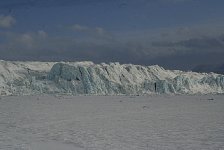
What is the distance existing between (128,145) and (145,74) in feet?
282

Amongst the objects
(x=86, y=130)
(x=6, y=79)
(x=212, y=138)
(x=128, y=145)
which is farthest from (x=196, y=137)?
(x=6, y=79)

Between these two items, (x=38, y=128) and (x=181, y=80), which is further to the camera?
(x=181, y=80)

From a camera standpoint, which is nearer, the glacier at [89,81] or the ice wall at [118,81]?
the glacier at [89,81]

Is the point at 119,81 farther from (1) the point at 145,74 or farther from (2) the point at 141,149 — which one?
(2) the point at 141,149

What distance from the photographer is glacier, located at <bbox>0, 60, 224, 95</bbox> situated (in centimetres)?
7456

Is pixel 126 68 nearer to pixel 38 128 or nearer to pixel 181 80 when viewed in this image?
pixel 181 80

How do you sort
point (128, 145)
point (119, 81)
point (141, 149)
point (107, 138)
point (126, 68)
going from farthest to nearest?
1. point (126, 68)
2. point (119, 81)
3. point (107, 138)
4. point (128, 145)
5. point (141, 149)

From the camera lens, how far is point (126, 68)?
308ft

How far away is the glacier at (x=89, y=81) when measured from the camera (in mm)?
74562

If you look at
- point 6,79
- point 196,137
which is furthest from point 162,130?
point 6,79

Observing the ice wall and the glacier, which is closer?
the glacier

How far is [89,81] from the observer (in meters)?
75.8

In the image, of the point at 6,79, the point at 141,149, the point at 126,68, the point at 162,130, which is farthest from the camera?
the point at 126,68

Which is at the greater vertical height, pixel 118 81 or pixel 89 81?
pixel 89 81
